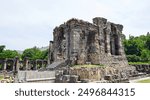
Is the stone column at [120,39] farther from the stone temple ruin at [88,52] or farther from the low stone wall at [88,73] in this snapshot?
the low stone wall at [88,73]

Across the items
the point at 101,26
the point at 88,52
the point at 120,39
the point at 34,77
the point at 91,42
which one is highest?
the point at 101,26

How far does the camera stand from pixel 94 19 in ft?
112

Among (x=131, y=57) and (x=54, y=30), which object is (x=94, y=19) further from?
(x=131, y=57)

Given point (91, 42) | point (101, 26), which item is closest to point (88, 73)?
point (91, 42)

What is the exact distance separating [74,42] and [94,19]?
258 inches

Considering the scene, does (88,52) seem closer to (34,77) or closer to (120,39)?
(120,39)

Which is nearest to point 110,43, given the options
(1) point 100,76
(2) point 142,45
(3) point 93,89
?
(1) point 100,76

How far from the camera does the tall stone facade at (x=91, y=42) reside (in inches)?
1199

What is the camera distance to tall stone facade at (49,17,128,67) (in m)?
30.5

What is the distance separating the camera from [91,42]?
3195 cm

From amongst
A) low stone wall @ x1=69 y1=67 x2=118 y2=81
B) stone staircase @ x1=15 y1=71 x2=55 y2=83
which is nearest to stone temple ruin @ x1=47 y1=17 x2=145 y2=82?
low stone wall @ x1=69 y1=67 x2=118 y2=81

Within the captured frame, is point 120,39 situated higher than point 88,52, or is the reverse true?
point 120,39

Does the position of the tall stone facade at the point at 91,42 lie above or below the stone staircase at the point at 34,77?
above

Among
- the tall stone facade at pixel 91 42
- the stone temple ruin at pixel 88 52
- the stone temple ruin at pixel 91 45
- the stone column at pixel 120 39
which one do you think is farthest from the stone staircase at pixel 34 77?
the stone column at pixel 120 39
